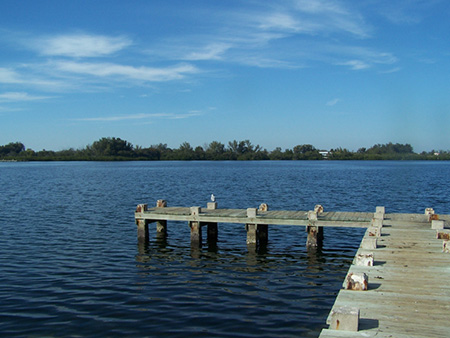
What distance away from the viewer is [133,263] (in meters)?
17.9

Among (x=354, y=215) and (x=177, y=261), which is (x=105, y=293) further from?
(x=354, y=215)

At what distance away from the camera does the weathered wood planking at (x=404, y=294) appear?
719 centimetres

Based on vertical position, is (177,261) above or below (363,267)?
below

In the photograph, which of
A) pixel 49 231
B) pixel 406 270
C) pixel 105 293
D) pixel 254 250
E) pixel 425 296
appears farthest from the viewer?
pixel 49 231

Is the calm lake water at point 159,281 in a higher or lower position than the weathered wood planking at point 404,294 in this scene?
lower

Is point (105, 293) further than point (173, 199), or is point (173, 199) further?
point (173, 199)

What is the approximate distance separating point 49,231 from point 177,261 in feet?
31.4

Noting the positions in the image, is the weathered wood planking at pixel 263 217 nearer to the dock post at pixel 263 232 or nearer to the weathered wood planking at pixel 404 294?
the dock post at pixel 263 232

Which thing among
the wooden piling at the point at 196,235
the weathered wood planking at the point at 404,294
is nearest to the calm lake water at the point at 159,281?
the wooden piling at the point at 196,235

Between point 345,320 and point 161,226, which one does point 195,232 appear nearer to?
point 161,226

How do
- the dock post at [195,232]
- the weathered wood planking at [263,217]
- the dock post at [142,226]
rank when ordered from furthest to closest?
1. the dock post at [142,226]
2. the dock post at [195,232]
3. the weathered wood planking at [263,217]

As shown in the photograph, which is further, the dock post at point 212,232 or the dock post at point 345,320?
the dock post at point 212,232

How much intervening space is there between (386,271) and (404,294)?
170cm

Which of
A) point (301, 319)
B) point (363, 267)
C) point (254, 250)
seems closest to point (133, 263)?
point (254, 250)
